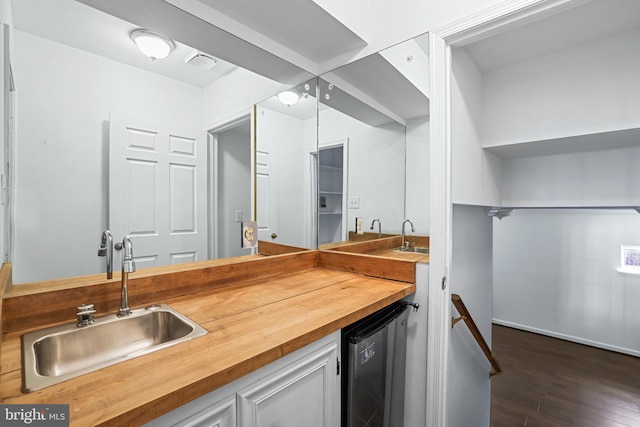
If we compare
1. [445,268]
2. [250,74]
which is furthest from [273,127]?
[445,268]

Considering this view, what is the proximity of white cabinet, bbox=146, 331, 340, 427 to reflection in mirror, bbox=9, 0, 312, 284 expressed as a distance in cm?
77

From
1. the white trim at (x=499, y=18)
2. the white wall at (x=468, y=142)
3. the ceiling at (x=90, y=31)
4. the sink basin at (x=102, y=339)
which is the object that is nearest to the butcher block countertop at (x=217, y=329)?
the sink basin at (x=102, y=339)

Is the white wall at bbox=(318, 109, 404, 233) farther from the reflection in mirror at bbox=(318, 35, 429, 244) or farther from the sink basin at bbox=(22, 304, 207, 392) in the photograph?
the sink basin at bbox=(22, 304, 207, 392)

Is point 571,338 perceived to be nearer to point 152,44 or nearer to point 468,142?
point 468,142

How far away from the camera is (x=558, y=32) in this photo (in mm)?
1479

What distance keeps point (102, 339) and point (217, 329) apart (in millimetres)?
429

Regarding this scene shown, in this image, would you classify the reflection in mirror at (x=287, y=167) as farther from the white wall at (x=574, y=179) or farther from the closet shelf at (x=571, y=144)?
the white wall at (x=574, y=179)

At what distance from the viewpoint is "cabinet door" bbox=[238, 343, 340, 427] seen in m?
0.79

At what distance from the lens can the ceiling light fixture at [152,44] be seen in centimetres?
122

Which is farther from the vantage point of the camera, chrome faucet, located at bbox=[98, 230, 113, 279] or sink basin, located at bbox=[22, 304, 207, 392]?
chrome faucet, located at bbox=[98, 230, 113, 279]

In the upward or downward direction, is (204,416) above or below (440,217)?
below

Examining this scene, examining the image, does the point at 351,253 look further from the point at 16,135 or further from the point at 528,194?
the point at 16,135

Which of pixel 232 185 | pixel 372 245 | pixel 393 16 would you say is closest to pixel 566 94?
pixel 393 16

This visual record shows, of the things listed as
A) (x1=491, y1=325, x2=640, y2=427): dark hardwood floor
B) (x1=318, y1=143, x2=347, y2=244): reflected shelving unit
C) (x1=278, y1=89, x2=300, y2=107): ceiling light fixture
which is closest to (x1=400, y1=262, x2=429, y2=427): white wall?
(x1=318, y1=143, x2=347, y2=244): reflected shelving unit
